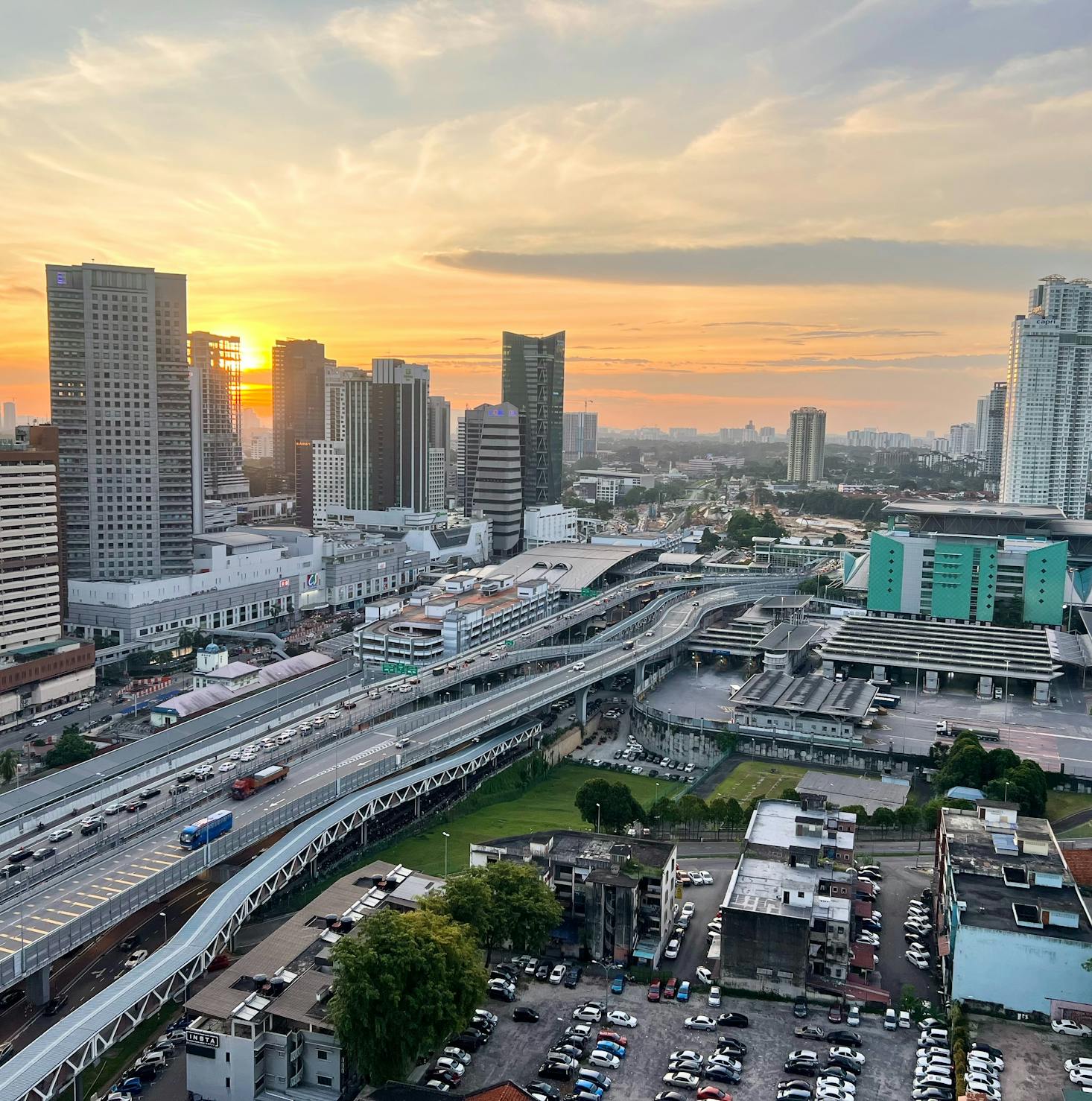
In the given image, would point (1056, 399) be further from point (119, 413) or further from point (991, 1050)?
point (991, 1050)

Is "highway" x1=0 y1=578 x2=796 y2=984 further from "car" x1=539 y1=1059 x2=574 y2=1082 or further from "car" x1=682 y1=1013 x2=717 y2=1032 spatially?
"car" x1=682 y1=1013 x2=717 y2=1032

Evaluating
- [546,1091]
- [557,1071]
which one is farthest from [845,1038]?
[546,1091]

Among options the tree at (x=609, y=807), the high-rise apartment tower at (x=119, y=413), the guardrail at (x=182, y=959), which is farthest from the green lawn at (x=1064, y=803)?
the high-rise apartment tower at (x=119, y=413)

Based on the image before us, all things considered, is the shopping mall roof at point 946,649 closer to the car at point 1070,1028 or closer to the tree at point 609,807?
the tree at point 609,807

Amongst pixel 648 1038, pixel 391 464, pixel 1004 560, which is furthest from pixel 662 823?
pixel 391 464

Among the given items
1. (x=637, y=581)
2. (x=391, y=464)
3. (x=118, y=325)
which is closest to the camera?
(x=118, y=325)

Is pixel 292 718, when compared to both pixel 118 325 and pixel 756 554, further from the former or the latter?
pixel 756 554
